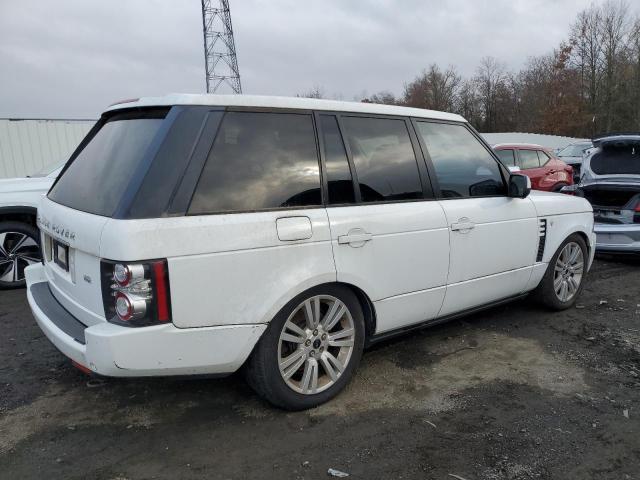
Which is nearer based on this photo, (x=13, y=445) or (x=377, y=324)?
(x=13, y=445)

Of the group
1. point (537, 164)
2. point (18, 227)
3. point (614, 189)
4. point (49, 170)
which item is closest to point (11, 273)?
point (18, 227)

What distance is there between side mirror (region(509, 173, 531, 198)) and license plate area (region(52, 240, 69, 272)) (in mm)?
3365

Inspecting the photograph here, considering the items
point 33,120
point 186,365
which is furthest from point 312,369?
point 33,120

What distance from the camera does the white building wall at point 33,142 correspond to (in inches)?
478

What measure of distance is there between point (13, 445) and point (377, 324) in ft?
7.34

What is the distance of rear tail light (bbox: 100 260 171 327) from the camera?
7.70ft

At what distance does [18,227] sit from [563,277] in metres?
6.10

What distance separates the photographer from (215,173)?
2646 mm

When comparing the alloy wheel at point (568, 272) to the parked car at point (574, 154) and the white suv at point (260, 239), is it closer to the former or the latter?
the white suv at point (260, 239)

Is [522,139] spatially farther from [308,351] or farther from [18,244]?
[308,351]

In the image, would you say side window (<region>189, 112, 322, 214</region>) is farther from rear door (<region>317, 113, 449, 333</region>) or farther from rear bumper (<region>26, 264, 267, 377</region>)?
rear bumper (<region>26, 264, 267, 377</region>)

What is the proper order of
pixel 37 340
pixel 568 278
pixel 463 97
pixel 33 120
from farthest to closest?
1. pixel 463 97
2. pixel 33 120
3. pixel 568 278
4. pixel 37 340

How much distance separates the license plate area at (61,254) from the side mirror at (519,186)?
3.36 metres

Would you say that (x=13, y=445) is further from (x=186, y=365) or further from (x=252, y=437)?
(x=252, y=437)
